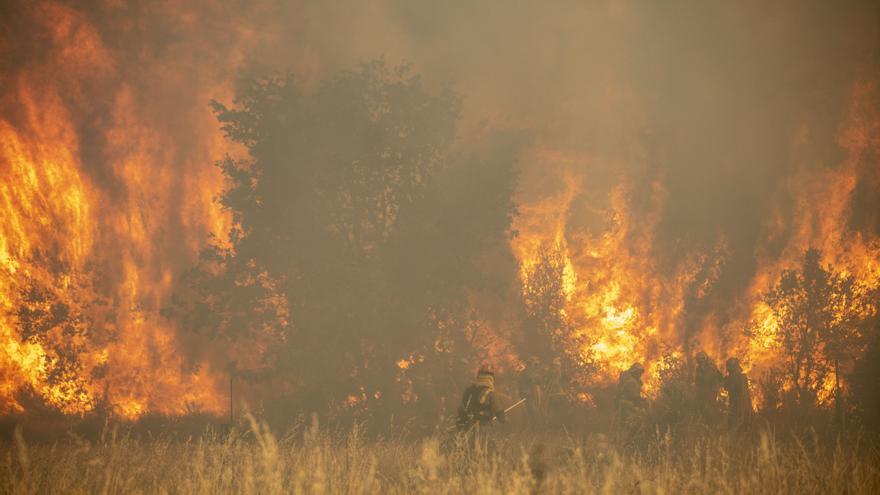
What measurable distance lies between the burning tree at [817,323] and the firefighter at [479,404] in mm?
16273

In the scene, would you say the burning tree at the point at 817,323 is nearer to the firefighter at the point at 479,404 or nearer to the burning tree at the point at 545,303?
the burning tree at the point at 545,303

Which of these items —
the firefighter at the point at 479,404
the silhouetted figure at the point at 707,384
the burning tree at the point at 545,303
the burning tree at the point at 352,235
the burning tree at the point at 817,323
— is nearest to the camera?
the firefighter at the point at 479,404

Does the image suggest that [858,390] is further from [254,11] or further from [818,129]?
[254,11]

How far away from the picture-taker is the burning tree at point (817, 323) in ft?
87.9

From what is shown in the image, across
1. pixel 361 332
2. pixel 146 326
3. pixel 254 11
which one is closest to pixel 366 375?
pixel 361 332

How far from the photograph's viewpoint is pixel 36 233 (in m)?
33.0

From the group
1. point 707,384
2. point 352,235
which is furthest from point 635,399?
point 352,235

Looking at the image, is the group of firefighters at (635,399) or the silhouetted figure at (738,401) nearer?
the group of firefighters at (635,399)

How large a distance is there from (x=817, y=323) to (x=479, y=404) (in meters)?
18.7

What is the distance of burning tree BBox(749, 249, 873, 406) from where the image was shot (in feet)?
87.9

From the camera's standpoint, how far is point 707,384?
19297 millimetres

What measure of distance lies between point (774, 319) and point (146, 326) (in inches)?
1072

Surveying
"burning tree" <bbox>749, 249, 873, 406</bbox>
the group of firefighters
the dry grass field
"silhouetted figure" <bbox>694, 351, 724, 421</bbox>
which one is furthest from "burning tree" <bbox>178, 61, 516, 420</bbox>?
the dry grass field

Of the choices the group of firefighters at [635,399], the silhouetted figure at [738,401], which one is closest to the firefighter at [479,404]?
the group of firefighters at [635,399]
